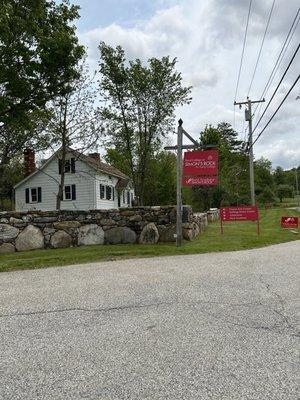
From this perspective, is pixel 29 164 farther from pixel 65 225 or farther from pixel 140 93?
pixel 65 225

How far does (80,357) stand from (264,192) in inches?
2810

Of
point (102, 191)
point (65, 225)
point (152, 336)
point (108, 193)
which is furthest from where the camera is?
point (108, 193)

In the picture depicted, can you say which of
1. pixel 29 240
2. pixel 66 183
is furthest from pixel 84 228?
pixel 66 183

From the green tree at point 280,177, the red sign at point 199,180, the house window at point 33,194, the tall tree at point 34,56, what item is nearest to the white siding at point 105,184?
the house window at point 33,194

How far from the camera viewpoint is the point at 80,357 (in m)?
4.43

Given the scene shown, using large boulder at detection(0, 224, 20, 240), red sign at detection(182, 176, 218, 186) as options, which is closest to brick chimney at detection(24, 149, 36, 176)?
large boulder at detection(0, 224, 20, 240)

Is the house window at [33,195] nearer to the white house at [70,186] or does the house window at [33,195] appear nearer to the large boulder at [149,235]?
the white house at [70,186]

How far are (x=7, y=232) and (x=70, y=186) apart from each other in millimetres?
23841

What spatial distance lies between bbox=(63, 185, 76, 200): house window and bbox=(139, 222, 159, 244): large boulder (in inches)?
947

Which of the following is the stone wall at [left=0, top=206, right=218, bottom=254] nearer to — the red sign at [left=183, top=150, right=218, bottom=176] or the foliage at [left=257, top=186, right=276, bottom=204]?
the red sign at [left=183, top=150, right=218, bottom=176]

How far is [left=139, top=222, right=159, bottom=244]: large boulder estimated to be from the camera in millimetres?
14672

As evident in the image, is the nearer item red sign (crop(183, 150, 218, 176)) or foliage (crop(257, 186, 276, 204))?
red sign (crop(183, 150, 218, 176))

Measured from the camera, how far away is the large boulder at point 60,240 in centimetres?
1462

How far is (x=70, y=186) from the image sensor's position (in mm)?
38031
